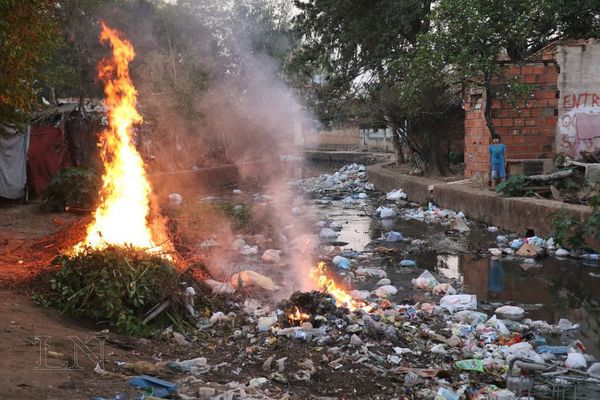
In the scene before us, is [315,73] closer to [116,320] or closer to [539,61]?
[539,61]

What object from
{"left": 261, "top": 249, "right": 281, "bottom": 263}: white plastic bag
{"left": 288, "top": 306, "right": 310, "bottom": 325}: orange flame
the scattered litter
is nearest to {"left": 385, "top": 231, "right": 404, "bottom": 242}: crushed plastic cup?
{"left": 261, "top": 249, "right": 281, "bottom": 263}: white plastic bag

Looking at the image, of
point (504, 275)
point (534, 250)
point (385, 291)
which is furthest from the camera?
point (534, 250)

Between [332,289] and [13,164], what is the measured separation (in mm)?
10018

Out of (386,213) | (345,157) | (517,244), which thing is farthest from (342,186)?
(345,157)

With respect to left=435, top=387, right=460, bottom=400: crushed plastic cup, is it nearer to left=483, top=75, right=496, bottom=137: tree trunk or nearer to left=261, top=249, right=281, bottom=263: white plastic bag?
left=261, top=249, right=281, bottom=263: white plastic bag

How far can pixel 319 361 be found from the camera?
4848 millimetres

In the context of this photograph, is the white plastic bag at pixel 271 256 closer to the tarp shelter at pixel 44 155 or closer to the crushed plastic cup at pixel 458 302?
the crushed plastic cup at pixel 458 302

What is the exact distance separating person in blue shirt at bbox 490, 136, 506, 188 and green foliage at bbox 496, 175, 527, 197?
3.29ft

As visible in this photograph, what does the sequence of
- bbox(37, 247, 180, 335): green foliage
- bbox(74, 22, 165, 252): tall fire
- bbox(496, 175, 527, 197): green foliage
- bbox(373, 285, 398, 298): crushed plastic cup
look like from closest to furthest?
1. bbox(37, 247, 180, 335): green foliage
2. bbox(74, 22, 165, 252): tall fire
3. bbox(373, 285, 398, 298): crushed plastic cup
4. bbox(496, 175, 527, 197): green foliage

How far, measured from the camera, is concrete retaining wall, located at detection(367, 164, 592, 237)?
1048 cm

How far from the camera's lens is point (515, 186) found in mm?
12242

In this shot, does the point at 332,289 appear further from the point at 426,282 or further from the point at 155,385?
the point at 155,385

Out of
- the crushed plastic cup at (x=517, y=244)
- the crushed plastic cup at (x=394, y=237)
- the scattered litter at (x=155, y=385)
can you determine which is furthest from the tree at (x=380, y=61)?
the scattered litter at (x=155, y=385)

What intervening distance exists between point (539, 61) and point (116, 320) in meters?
12.0
